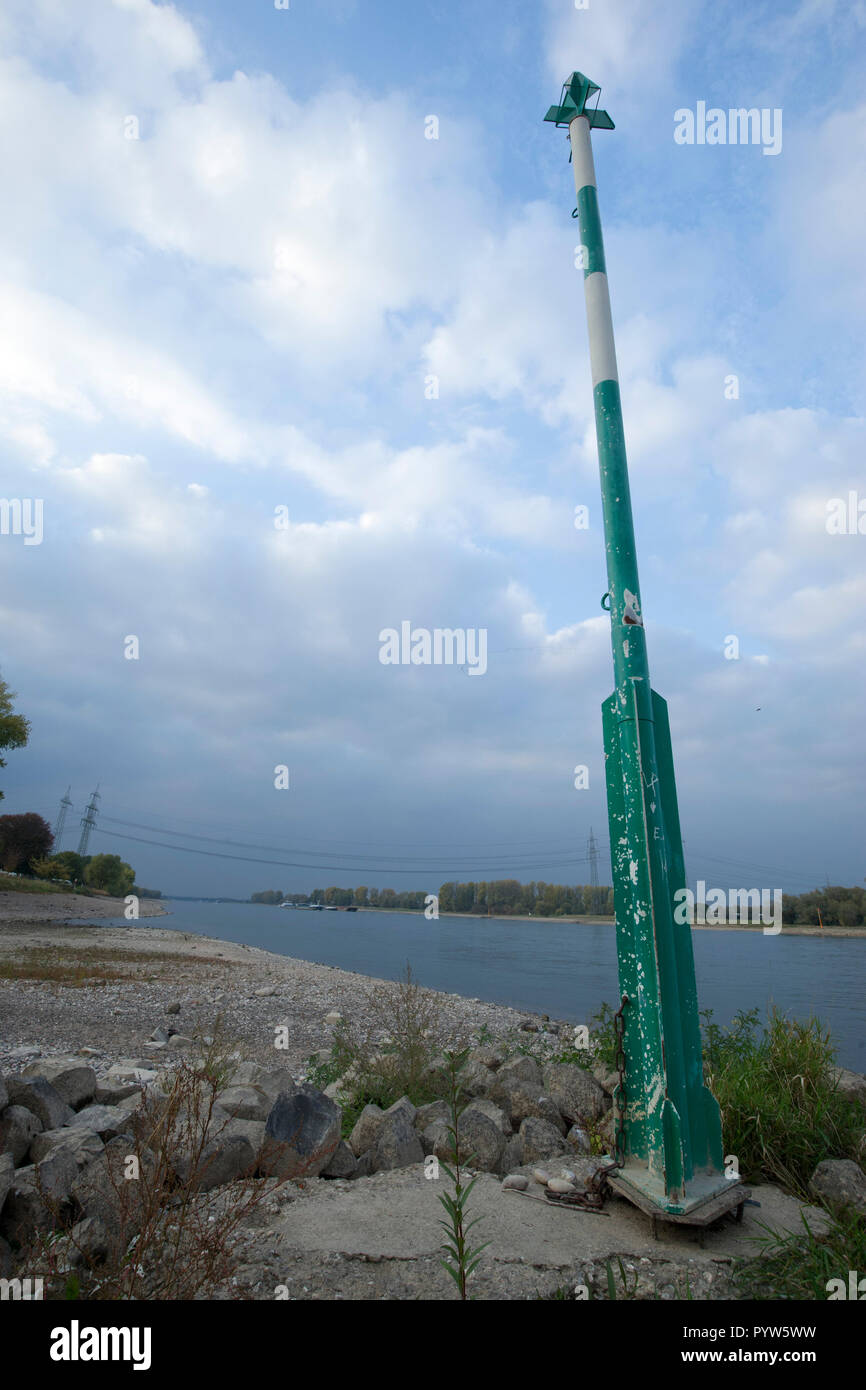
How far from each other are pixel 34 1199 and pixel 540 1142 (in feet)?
11.6

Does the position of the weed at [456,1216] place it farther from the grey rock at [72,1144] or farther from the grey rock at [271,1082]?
the grey rock at [72,1144]

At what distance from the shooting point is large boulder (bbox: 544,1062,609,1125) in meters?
6.64

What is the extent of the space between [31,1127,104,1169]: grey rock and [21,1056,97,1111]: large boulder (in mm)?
1041

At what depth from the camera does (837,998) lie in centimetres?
2056

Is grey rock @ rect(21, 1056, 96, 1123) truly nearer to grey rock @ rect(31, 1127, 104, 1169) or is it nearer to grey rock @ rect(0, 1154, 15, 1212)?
grey rock @ rect(31, 1127, 104, 1169)

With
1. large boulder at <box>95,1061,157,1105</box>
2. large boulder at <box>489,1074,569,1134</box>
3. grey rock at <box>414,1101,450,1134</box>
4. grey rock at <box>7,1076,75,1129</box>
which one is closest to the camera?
grey rock at <box>7,1076,75,1129</box>

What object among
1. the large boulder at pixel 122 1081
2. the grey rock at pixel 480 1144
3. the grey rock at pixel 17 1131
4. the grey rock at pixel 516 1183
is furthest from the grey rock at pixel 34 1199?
the grey rock at pixel 516 1183

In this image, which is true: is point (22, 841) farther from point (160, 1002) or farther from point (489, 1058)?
point (489, 1058)

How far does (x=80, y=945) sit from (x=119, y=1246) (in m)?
27.1

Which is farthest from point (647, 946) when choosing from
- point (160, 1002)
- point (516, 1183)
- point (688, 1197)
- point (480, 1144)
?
point (160, 1002)

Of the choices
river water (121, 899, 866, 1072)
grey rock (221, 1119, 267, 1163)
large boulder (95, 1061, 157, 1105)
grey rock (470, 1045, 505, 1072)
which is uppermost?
grey rock (221, 1119, 267, 1163)

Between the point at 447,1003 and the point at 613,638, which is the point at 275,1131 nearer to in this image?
the point at 613,638

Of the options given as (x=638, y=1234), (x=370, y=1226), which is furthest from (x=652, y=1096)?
(x=370, y=1226)

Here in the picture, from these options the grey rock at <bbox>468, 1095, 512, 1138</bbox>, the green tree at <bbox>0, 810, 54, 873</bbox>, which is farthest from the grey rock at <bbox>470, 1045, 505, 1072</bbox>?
the green tree at <bbox>0, 810, 54, 873</bbox>
